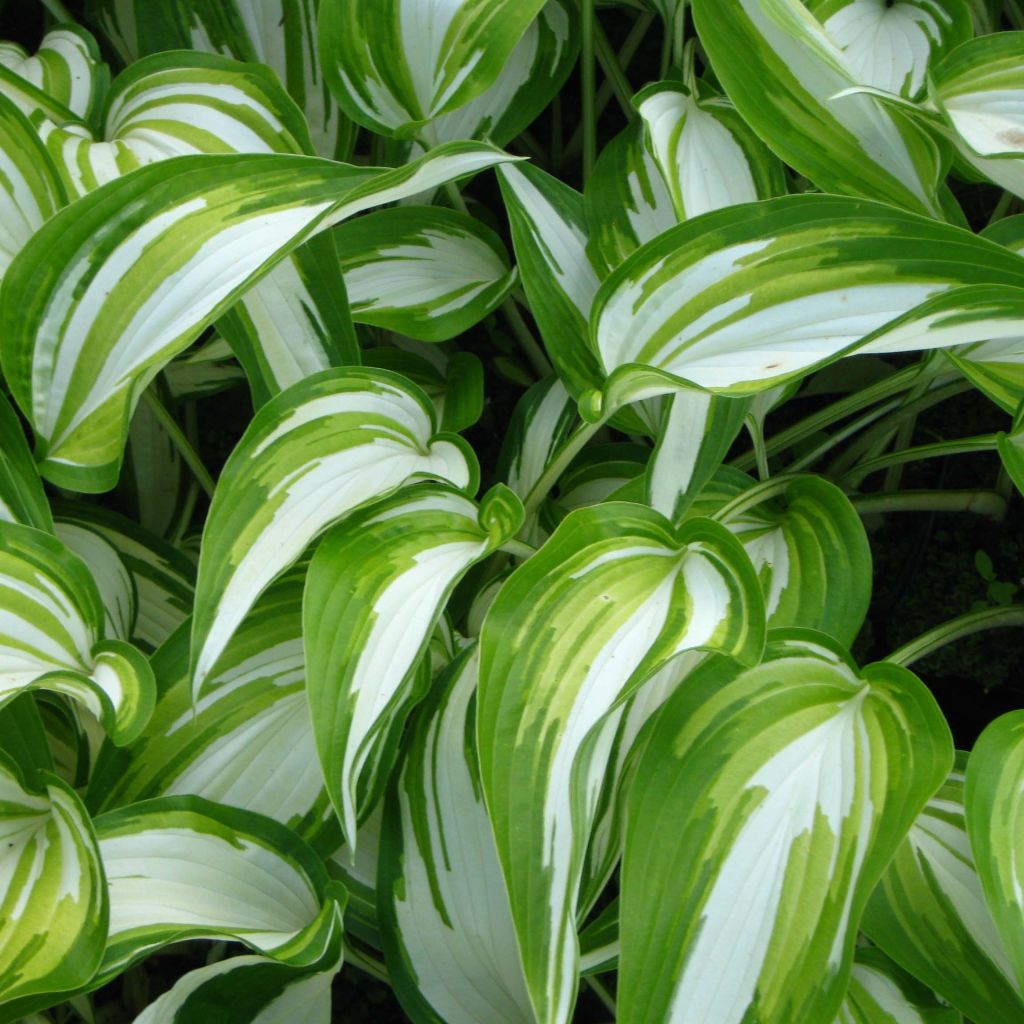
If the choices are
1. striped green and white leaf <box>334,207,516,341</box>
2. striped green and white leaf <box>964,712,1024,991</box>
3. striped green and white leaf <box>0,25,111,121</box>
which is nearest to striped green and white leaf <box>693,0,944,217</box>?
striped green and white leaf <box>334,207,516,341</box>

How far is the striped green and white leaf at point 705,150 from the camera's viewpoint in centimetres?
69

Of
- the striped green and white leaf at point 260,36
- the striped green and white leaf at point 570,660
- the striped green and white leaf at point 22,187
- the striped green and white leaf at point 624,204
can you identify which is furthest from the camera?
the striped green and white leaf at point 260,36

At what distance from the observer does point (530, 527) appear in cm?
77

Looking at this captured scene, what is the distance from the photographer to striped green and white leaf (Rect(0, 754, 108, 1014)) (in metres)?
0.52

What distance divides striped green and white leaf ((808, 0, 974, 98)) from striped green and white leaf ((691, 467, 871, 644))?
0.28 meters

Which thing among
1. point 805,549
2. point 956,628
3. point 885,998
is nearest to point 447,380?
point 805,549

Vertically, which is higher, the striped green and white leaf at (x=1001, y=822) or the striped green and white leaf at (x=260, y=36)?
the striped green and white leaf at (x=260, y=36)

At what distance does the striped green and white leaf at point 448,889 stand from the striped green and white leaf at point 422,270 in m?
0.26

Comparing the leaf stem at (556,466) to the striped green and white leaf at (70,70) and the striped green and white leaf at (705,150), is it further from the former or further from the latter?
the striped green and white leaf at (70,70)

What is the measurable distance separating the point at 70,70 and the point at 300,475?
41 centimetres

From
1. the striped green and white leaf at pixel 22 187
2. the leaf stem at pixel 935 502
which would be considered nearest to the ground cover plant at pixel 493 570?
the striped green and white leaf at pixel 22 187

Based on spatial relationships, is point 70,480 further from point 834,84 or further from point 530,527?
point 834,84

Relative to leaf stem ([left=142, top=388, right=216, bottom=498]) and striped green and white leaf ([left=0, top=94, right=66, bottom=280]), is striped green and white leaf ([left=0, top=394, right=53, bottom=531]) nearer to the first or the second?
striped green and white leaf ([left=0, top=94, right=66, bottom=280])

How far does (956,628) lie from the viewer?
772 millimetres
